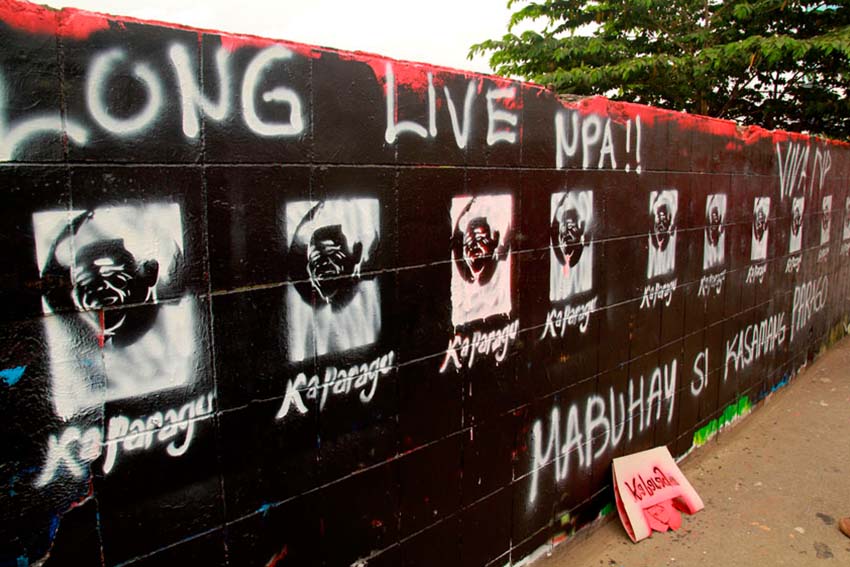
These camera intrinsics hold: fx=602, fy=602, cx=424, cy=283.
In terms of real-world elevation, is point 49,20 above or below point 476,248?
above

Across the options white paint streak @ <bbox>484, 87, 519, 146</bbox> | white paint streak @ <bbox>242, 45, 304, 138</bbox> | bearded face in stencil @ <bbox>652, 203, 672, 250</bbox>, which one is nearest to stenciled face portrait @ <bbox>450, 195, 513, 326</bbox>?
white paint streak @ <bbox>484, 87, 519, 146</bbox>

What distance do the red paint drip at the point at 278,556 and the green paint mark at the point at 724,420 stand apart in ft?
12.8

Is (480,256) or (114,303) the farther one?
(480,256)

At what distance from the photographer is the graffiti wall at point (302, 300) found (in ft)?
5.34

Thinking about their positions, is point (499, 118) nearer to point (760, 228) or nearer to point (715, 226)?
point (715, 226)

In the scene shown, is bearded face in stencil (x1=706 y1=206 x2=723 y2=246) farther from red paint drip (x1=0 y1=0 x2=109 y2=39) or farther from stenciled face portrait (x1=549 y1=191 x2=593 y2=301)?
red paint drip (x1=0 y1=0 x2=109 y2=39)

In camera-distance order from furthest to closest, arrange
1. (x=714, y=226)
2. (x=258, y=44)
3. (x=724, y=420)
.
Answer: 1. (x=724, y=420)
2. (x=714, y=226)
3. (x=258, y=44)

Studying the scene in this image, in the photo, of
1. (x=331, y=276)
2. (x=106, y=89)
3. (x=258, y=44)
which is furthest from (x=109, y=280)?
(x=258, y=44)

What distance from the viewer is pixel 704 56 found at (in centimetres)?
1377

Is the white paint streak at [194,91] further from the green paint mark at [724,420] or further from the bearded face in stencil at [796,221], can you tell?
the bearded face in stencil at [796,221]

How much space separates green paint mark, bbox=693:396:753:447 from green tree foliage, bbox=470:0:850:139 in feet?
30.2

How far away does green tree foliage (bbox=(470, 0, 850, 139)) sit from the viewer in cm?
1353

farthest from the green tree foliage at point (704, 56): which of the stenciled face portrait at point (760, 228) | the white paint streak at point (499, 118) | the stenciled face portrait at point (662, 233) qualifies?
the white paint streak at point (499, 118)

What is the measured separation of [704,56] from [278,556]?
14846 millimetres
